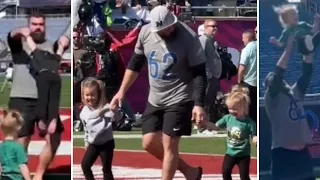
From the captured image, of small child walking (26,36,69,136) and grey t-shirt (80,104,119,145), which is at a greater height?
small child walking (26,36,69,136)

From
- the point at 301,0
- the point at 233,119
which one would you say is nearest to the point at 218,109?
the point at 233,119

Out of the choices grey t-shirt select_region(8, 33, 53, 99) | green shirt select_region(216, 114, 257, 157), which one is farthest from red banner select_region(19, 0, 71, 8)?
green shirt select_region(216, 114, 257, 157)

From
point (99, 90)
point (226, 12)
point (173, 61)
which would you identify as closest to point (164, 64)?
point (173, 61)

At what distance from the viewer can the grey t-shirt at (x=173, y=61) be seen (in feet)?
23.5

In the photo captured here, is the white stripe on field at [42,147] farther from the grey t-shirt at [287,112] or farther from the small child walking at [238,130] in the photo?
the grey t-shirt at [287,112]

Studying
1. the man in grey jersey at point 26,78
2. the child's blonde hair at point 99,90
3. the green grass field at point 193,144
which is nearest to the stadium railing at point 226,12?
the child's blonde hair at point 99,90

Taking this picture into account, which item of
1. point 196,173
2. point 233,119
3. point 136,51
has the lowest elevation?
point 196,173

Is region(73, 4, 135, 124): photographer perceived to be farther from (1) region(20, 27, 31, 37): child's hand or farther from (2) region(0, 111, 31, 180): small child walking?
(2) region(0, 111, 31, 180): small child walking

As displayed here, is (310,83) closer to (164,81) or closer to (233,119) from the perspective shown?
(233,119)

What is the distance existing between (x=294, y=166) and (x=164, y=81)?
1.37 meters

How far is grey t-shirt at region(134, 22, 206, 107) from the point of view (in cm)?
716

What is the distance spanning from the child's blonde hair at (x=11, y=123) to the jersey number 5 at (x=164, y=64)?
1219 mm

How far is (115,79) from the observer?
7527 millimetres

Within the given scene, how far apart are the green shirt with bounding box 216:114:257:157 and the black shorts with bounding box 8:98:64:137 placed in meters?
1.44
